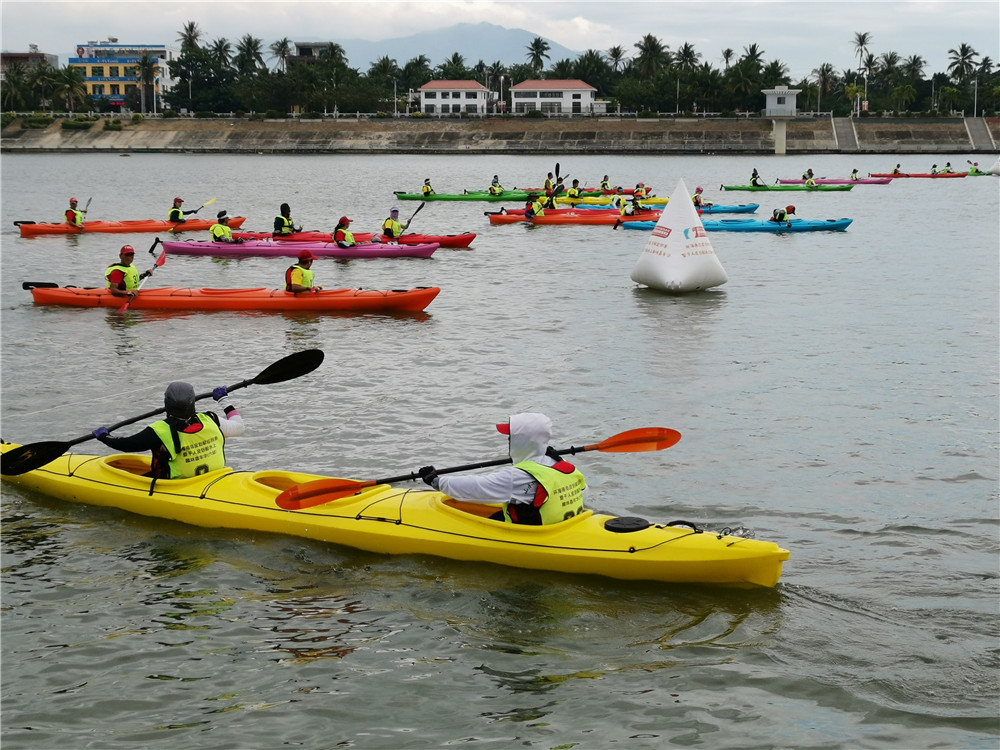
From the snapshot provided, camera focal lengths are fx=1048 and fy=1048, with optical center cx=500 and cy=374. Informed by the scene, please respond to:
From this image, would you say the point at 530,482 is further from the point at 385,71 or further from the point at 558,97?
the point at 385,71

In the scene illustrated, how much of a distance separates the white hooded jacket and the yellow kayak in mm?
226

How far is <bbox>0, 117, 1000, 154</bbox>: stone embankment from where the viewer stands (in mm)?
98375

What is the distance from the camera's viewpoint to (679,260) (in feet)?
78.1

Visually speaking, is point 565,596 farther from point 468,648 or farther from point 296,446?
point 296,446

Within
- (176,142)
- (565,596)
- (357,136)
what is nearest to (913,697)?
(565,596)

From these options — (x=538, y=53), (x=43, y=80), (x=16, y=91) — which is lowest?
(x=16, y=91)

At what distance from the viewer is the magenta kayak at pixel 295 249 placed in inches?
1123

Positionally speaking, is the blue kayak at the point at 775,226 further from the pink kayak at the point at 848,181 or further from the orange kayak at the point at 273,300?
the pink kayak at the point at 848,181

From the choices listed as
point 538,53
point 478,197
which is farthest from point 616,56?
point 478,197

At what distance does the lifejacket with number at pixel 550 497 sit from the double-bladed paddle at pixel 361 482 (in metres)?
0.49

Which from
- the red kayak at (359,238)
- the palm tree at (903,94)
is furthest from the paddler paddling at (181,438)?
the palm tree at (903,94)

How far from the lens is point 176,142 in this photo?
108 metres

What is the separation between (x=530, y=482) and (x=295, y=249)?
2141 centimetres

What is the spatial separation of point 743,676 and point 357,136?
102385mm
